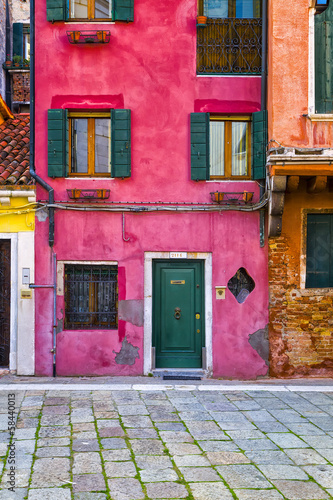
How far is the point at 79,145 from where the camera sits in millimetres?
9758

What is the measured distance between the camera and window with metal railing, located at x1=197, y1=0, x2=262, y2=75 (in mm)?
9609

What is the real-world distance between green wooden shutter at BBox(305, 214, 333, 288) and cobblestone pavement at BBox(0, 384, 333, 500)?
2.10 metres

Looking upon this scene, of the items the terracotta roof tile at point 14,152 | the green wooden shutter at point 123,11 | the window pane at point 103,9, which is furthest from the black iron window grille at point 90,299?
the window pane at point 103,9

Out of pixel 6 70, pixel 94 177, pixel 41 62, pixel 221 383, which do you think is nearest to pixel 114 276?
pixel 94 177

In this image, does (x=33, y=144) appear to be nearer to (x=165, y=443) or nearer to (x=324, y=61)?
(x=324, y=61)

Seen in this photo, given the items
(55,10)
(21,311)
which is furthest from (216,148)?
(21,311)

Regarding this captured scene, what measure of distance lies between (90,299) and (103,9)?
530 cm

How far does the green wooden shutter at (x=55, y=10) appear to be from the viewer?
9.48 metres

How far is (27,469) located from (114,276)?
4.84m

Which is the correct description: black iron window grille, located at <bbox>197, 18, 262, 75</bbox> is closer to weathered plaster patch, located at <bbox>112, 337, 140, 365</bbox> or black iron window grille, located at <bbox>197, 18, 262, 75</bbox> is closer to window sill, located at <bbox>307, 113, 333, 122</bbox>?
window sill, located at <bbox>307, 113, 333, 122</bbox>

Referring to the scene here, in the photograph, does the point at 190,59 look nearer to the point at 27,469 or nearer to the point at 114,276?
the point at 114,276

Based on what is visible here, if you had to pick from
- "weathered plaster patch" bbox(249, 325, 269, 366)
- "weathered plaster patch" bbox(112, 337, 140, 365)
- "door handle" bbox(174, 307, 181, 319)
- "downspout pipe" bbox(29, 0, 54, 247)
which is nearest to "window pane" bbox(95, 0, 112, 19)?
"downspout pipe" bbox(29, 0, 54, 247)

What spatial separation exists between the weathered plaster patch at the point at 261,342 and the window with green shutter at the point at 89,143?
369cm

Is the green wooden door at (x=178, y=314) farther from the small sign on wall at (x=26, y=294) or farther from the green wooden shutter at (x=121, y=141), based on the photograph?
the small sign on wall at (x=26, y=294)
